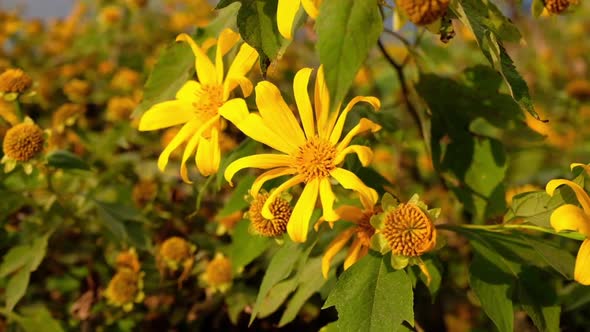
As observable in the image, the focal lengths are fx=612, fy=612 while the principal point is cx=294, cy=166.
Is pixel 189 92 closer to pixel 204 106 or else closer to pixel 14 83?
pixel 204 106

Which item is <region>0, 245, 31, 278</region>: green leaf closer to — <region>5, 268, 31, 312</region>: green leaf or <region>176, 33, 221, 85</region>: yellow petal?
<region>5, 268, 31, 312</region>: green leaf

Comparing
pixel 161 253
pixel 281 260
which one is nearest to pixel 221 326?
pixel 161 253

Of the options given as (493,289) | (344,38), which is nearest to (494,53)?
(344,38)

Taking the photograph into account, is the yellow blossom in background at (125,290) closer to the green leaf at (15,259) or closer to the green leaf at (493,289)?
the green leaf at (15,259)

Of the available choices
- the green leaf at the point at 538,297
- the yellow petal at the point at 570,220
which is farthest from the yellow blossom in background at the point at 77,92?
the yellow petal at the point at 570,220

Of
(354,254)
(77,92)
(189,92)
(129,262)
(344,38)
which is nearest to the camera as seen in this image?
(344,38)

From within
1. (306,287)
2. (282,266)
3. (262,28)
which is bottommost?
(306,287)

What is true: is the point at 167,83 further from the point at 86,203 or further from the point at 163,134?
the point at 163,134
